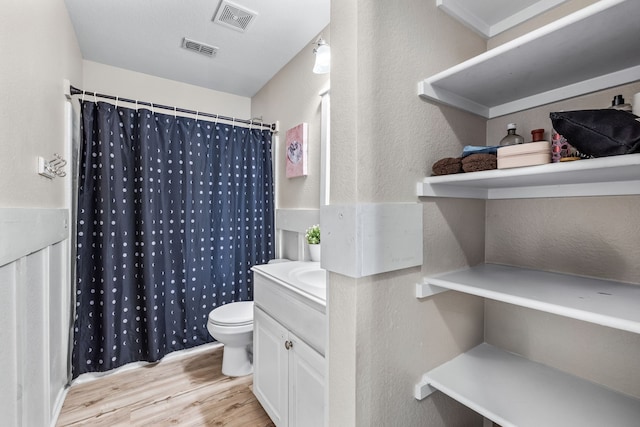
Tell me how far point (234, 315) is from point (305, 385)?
1.01m

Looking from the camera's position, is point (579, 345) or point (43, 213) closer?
point (579, 345)

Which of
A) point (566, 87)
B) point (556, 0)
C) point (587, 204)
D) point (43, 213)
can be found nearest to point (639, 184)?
point (587, 204)

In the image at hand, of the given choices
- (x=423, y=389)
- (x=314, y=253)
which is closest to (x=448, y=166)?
(x=423, y=389)

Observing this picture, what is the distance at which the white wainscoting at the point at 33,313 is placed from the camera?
3.11 feet

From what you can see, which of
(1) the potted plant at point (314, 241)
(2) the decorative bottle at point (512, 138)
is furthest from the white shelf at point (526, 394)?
(1) the potted plant at point (314, 241)

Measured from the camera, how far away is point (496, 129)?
1124 millimetres

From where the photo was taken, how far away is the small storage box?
0.67 metres

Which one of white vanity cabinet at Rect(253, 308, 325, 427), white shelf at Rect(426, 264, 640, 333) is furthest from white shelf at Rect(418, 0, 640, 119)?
white vanity cabinet at Rect(253, 308, 325, 427)

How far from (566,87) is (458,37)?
0.39 metres

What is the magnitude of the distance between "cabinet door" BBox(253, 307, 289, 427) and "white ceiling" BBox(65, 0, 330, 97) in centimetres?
189

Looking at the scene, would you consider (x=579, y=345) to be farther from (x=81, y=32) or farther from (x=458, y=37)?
(x=81, y=32)

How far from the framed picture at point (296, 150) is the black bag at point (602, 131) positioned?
5.62ft

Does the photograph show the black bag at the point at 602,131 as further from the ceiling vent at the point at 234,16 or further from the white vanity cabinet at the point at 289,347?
the ceiling vent at the point at 234,16

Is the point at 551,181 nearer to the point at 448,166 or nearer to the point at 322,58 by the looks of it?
the point at 448,166
